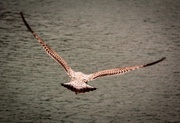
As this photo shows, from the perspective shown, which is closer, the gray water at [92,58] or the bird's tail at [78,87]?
the bird's tail at [78,87]

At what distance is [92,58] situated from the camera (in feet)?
9.54

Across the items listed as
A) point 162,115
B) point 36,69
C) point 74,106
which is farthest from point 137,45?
point 36,69

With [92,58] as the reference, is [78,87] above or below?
below

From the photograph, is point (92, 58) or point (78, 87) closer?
point (78, 87)

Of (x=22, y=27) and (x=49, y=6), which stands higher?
(x=49, y=6)

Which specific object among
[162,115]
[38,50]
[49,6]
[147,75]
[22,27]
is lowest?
[162,115]

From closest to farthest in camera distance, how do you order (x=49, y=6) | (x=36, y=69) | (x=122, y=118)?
(x=122, y=118) → (x=36, y=69) → (x=49, y=6)

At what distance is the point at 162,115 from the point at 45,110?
1.27m

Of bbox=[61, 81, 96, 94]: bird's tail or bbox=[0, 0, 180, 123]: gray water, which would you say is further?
bbox=[0, 0, 180, 123]: gray water

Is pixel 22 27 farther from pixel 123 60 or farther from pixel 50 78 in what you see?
pixel 123 60

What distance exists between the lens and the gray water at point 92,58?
2.69 m

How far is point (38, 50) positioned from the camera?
295cm

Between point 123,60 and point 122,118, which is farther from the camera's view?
point 123,60

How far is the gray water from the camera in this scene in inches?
106
